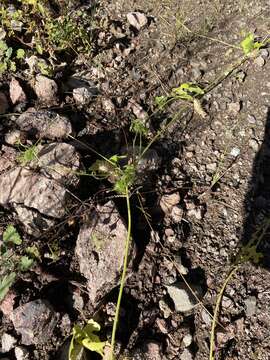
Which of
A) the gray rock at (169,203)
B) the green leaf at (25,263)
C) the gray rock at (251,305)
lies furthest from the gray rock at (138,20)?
the gray rock at (251,305)

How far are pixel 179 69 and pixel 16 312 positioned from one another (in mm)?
1927

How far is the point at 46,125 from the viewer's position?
98.9 inches

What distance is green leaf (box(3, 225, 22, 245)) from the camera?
85.7 inches

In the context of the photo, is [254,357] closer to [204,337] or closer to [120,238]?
[204,337]

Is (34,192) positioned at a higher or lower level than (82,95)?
lower

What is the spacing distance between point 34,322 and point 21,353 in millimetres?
148

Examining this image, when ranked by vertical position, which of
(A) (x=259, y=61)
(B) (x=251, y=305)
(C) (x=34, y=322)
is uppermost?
(A) (x=259, y=61)

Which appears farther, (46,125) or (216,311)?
(46,125)

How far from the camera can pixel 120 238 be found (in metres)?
2.21

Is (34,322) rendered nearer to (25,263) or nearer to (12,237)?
(25,263)

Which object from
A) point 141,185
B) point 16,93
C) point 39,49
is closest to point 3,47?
point 39,49

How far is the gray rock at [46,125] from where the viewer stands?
251 centimetres

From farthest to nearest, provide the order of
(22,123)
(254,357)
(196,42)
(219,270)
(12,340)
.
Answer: (196,42)
(22,123)
(219,270)
(254,357)
(12,340)

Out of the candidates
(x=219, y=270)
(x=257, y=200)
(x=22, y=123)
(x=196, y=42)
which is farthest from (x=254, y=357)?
(x=196, y=42)
